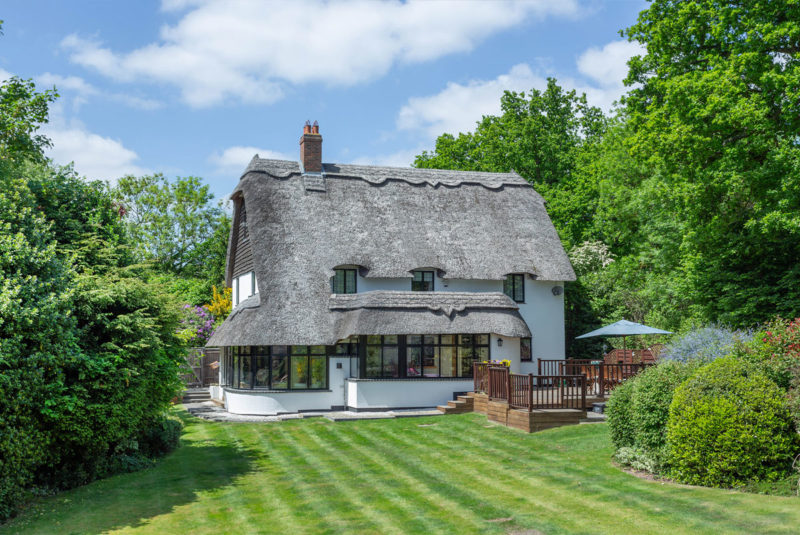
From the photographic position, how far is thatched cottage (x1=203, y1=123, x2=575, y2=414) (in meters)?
24.2

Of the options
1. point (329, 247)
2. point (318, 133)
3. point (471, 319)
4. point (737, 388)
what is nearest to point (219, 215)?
point (318, 133)

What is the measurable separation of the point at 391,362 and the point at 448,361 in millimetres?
2114

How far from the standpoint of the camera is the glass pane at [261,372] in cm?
2434

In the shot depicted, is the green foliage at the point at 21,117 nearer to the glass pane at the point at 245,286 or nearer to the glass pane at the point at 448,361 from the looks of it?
the glass pane at the point at 245,286

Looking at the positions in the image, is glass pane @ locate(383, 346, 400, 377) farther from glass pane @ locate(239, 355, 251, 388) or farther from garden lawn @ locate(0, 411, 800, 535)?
garden lawn @ locate(0, 411, 800, 535)

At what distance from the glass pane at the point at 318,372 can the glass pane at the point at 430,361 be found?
363 cm

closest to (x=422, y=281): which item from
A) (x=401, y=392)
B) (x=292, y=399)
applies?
(x=401, y=392)

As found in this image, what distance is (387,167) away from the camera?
31047 mm

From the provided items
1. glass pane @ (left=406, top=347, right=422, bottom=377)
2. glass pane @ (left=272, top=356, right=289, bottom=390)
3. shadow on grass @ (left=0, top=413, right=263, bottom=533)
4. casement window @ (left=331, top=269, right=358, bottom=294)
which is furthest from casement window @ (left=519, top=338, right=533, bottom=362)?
shadow on grass @ (left=0, top=413, right=263, bottom=533)

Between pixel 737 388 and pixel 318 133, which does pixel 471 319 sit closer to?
pixel 318 133

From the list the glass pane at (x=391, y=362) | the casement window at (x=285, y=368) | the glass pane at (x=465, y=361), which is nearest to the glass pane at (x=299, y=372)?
the casement window at (x=285, y=368)

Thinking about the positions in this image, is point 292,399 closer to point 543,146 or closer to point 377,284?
point 377,284

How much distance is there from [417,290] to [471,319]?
10.3 ft

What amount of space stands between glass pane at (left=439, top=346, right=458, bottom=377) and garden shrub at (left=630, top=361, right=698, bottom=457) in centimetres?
1153
